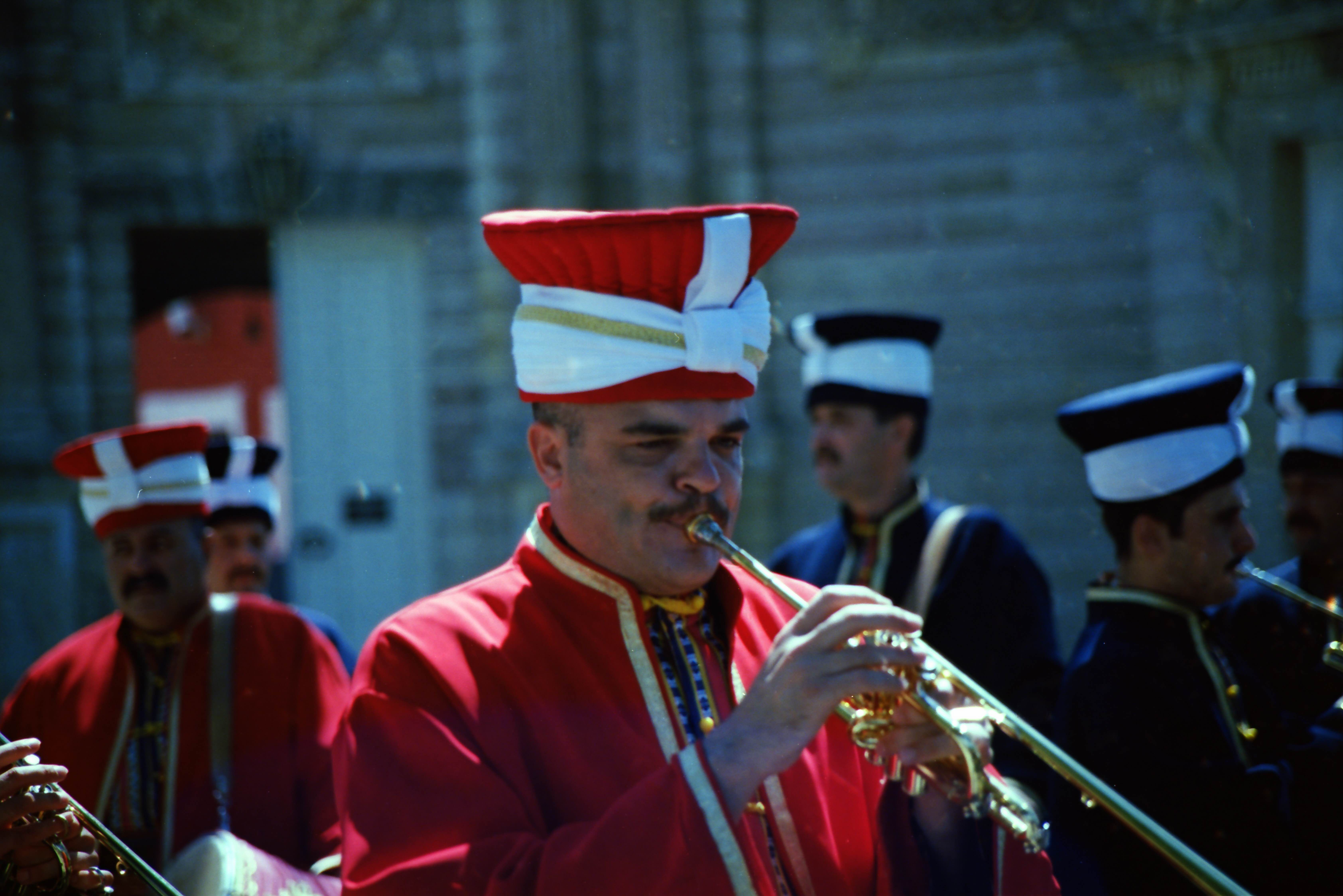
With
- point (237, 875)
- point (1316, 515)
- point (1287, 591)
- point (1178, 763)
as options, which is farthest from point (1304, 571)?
point (237, 875)

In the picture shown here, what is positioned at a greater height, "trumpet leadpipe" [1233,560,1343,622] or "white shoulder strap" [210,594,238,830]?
"trumpet leadpipe" [1233,560,1343,622]

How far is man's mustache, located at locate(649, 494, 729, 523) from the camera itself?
6.70ft

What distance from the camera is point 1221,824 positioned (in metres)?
2.52

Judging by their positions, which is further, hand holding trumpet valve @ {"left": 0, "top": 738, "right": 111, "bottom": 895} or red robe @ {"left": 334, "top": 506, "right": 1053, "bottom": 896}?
hand holding trumpet valve @ {"left": 0, "top": 738, "right": 111, "bottom": 895}

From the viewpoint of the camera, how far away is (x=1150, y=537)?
2904 mm

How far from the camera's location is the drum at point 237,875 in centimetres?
254

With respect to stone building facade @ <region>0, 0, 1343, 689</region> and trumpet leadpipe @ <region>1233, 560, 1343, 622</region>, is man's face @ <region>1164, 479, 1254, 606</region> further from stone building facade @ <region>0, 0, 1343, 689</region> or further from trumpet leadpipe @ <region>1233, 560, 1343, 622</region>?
stone building facade @ <region>0, 0, 1343, 689</region>

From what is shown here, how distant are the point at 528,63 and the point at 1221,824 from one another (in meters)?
6.72

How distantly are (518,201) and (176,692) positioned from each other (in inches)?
203

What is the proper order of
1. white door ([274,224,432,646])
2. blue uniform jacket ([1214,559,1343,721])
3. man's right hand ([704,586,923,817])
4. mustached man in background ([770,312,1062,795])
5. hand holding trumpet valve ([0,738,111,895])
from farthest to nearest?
white door ([274,224,432,646]), mustached man in background ([770,312,1062,795]), blue uniform jacket ([1214,559,1343,721]), hand holding trumpet valve ([0,738,111,895]), man's right hand ([704,586,923,817])

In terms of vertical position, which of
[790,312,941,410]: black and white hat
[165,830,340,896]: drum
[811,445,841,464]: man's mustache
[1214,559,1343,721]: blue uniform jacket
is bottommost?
[165,830,340,896]: drum

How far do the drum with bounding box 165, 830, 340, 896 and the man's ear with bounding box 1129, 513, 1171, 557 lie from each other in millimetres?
1922

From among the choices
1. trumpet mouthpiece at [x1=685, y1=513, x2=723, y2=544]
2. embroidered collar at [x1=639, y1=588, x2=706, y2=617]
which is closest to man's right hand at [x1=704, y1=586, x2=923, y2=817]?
trumpet mouthpiece at [x1=685, y1=513, x2=723, y2=544]

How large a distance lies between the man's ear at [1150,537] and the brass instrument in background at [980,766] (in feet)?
3.50
